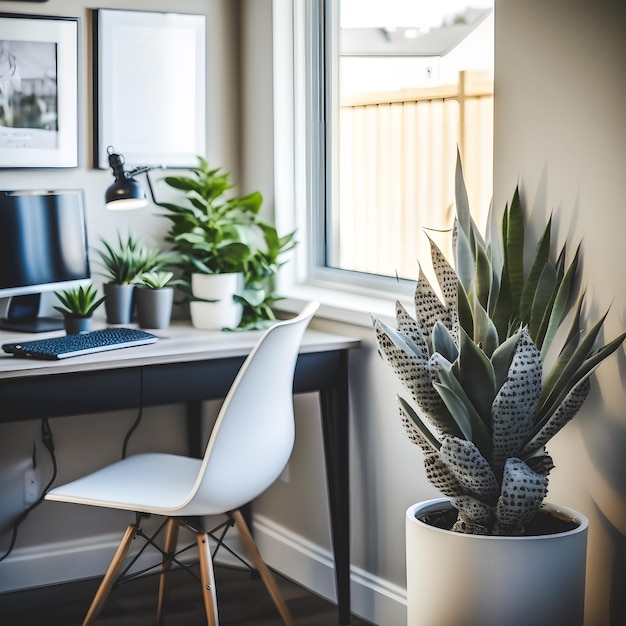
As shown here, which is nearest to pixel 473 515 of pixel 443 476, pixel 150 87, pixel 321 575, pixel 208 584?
pixel 443 476

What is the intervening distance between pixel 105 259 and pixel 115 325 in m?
0.21

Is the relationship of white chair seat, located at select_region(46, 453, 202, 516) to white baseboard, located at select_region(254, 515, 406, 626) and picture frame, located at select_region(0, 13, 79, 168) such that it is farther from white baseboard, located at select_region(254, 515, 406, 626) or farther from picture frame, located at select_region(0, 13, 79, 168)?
picture frame, located at select_region(0, 13, 79, 168)

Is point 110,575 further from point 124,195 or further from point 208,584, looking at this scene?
point 124,195

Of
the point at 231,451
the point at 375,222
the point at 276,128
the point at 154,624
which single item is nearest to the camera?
the point at 231,451

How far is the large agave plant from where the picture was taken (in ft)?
6.23

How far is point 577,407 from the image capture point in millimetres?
1948

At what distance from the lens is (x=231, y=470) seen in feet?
7.95

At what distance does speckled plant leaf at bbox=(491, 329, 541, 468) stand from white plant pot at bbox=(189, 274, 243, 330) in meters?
1.31

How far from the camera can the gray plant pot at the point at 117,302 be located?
312cm

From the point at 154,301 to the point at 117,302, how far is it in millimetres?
128

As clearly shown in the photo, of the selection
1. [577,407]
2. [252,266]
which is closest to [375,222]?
[252,266]

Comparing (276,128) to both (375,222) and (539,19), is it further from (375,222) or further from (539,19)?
Result: (539,19)

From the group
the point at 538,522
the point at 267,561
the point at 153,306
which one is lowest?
the point at 267,561

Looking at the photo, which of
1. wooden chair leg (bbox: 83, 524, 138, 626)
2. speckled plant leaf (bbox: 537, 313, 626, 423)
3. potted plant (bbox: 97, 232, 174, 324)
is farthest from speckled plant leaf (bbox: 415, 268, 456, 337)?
potted plant (bbox: 97, 232, 174, 324)
